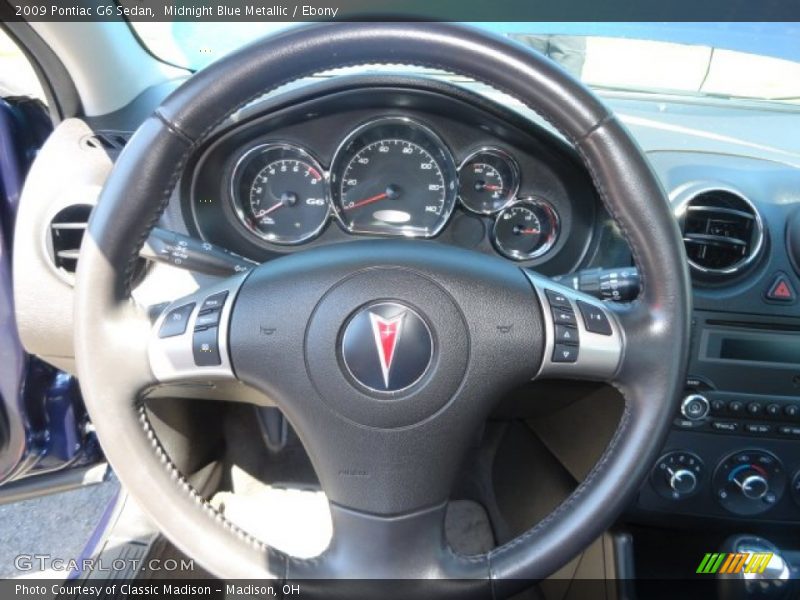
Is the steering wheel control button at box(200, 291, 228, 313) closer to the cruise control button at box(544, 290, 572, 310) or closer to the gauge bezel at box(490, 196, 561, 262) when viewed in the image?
the cruise control button at box(544, 290, 572, 310)

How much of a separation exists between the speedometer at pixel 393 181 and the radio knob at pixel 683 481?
794 millimetres

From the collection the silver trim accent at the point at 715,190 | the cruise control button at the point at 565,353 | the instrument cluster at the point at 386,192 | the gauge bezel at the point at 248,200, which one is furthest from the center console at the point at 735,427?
the gauge bezel at the point at 248,200

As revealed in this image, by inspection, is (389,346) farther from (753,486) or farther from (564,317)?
(753,486)

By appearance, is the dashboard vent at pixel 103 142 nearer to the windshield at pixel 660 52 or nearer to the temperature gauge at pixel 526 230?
the windshield at pixel 660 52

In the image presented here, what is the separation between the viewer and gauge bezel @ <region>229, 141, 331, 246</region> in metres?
1.61

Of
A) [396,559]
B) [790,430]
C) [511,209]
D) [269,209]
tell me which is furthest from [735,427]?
[269,209]

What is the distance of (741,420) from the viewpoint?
1588 mm

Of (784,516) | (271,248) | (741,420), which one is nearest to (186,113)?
(271,248)

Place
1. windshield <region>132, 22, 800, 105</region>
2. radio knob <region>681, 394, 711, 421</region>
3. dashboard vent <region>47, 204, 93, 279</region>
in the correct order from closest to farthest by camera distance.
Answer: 1. dashboard vent <region>47, 204, 93, 279</region>
2. radio knob <region>681, 394, 711, 421</region>
3. windshield <region>132, 22, 800, 105</region>

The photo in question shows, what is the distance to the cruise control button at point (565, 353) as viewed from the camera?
1090 mm

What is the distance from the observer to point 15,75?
1744 mm

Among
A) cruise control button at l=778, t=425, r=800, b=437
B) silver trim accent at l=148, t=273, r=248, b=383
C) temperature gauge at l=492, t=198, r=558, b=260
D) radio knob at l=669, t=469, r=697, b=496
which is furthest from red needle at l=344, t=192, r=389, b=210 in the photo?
cruise control button at l=778, t=425, r=800, b=437

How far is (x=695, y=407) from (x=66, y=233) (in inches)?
55.9

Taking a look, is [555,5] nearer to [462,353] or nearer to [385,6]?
[385,6]
